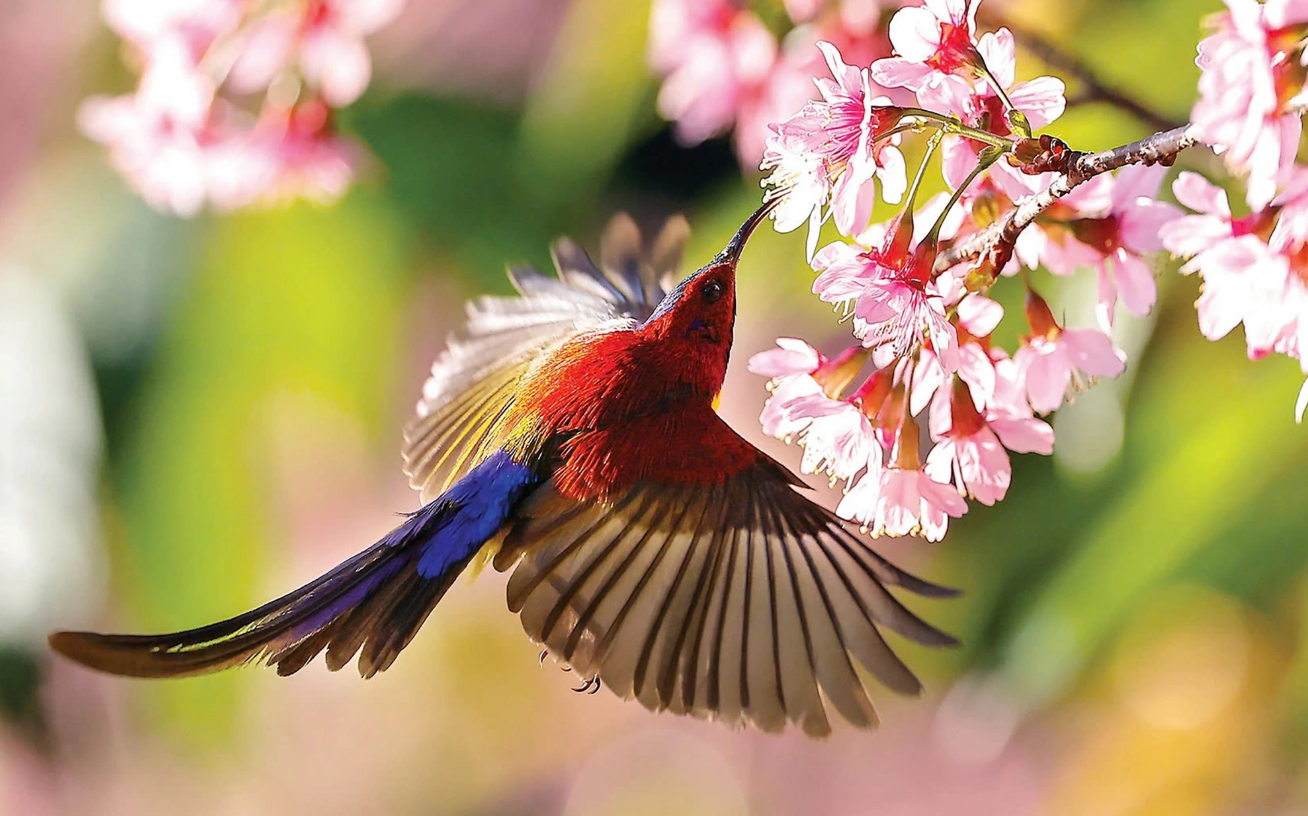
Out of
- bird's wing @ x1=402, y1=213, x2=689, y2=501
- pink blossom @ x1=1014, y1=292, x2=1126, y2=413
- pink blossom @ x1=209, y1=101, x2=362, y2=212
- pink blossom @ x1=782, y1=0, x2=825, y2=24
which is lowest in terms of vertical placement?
pink blossom @ x1=1014, y1=292, x2=1126, y2=413

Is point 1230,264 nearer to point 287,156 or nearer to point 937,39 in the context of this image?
point 937,39

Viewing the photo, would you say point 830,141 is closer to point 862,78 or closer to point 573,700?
point 862,78

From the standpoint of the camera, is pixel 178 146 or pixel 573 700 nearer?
pixel 178 146

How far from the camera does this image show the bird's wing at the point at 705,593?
18.0 inches

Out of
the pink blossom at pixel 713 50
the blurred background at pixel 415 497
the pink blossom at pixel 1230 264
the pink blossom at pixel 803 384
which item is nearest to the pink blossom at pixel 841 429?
the pink blossom at pixel 803 384

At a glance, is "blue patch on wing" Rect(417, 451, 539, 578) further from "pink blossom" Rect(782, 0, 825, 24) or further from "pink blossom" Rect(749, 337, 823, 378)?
"pink blossom" Rect(782, 0, 825, 24)

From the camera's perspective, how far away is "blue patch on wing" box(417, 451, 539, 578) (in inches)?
18.5

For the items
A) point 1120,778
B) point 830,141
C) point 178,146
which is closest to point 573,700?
point 1120,778

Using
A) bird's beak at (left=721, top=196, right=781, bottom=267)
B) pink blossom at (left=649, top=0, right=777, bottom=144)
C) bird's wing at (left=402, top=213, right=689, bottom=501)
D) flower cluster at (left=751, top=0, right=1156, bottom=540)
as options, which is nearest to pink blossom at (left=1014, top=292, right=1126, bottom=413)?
flower cluster at (left=751, top=0, right=1156, bottom=540)

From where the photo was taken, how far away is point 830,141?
34 centimetres

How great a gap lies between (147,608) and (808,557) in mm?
817

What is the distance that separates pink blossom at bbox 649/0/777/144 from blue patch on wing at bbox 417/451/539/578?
0.36m

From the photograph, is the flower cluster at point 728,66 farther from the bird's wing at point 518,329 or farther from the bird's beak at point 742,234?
the bird's beak at point 742,234

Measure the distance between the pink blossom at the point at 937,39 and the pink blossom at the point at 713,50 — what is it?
0.41 m
